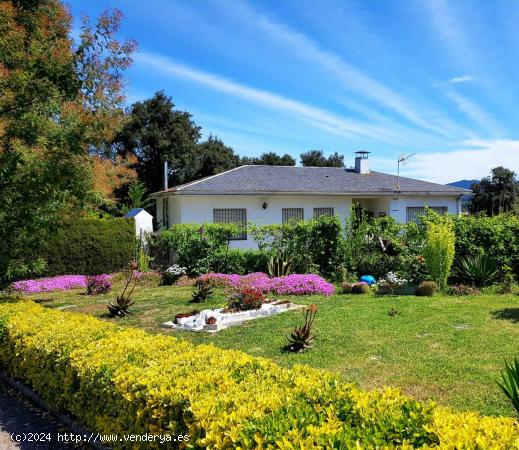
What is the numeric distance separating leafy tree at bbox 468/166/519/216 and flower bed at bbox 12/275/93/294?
36467mm

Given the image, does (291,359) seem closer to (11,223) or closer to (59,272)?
(11,223)

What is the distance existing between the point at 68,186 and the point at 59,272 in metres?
9.72

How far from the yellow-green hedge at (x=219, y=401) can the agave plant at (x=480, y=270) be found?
9.89 metres

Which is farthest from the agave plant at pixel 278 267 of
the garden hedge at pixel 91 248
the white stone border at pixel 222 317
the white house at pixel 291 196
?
the garden hedge at pixel 91 248

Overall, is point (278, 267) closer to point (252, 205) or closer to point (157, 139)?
point (252, 205)

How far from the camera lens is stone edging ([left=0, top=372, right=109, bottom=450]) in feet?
14.1

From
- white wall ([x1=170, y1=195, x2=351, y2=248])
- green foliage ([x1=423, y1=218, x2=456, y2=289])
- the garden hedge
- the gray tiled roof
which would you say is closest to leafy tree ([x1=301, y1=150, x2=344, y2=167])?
the gray tiled roof

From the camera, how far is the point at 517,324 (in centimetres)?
783

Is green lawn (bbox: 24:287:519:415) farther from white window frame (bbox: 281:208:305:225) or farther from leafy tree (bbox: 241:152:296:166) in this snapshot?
leafy tree (bbox: 241:152:296:166)

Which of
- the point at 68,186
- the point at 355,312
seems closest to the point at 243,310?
the point at 355,312

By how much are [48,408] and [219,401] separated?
3.00m

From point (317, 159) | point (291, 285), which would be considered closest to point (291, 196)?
point (291, 285)

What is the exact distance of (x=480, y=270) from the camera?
39.7ft

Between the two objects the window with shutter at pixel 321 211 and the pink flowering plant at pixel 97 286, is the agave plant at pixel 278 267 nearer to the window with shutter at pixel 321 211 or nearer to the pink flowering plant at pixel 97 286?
the pink flowering plant at pixel 97 286
